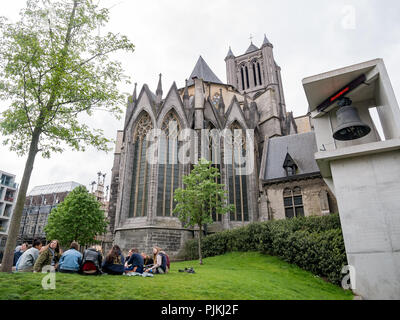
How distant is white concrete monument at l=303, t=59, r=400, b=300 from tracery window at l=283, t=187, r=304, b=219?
9.77 meters

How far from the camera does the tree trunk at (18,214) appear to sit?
8.07 m

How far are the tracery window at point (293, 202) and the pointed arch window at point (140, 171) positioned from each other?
35.5 feet

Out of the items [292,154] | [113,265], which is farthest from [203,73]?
[113,265]

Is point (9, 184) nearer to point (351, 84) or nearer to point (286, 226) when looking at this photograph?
point (286, 226)

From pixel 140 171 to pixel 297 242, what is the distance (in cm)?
1455

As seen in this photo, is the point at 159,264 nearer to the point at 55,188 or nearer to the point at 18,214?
the point at 18,214

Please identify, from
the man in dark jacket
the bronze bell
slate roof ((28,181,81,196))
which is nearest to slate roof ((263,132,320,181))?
the bronze bell

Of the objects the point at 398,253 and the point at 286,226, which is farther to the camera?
the point at 286,226

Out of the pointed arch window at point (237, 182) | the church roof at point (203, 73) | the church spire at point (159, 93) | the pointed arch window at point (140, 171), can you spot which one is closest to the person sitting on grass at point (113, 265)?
the pointed arch window at point (140, 171)

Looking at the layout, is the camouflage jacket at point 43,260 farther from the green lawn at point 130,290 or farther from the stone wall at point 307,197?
the stone wall at point 307,197

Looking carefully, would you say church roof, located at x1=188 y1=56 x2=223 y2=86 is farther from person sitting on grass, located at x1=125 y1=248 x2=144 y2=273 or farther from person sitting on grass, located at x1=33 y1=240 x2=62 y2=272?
person sitting on grass, located at x1=33 y1=240 x2=62 y2=272
